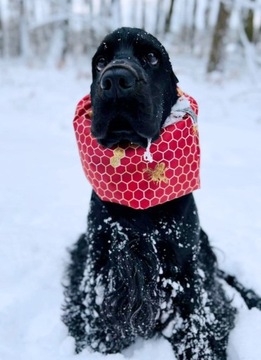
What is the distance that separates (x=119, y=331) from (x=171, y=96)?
943 mm

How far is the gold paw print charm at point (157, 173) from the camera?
145 centimetres

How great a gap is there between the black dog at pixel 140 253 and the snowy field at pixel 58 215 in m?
0.09

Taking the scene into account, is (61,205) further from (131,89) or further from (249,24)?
(249,24)

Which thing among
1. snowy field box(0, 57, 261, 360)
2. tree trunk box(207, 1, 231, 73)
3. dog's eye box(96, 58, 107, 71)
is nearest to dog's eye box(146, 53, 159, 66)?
dog's eye box(96, 58, 107, 71)

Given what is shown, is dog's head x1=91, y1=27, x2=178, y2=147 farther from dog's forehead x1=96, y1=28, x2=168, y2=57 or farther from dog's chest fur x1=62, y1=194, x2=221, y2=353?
dog's chest fur x1=62, y1=194, x2=221, y2=353

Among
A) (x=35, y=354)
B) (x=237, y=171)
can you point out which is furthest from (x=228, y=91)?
(x=35, y=354)

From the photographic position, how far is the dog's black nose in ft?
3.86

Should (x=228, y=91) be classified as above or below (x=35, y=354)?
below

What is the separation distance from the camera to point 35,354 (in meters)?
1.57

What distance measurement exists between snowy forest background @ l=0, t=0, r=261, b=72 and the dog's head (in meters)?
4.02

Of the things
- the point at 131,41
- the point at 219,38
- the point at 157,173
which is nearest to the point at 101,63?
the point at 131,41

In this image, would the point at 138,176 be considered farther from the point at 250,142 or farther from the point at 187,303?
the point at 250,142

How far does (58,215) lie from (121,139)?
132 centimetres

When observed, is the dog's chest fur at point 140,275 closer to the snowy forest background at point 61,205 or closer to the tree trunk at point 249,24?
the snowy forest background at point 61,205
